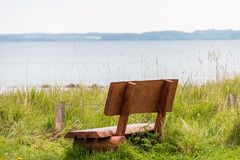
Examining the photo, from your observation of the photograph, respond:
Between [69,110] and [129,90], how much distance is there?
3.43 meters

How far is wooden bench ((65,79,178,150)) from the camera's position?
323 inches

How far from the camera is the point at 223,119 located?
10.3 m

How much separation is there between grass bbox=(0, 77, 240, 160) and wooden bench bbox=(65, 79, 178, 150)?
0.13 metres

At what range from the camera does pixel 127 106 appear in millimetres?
8266

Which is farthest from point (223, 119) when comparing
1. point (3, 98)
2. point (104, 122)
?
point (3, 98)

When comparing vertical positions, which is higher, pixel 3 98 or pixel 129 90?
pixel 129 90

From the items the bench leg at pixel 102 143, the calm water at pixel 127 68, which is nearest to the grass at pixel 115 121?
the bench leg at pixel 102 143

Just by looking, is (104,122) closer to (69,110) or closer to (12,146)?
(69,110)

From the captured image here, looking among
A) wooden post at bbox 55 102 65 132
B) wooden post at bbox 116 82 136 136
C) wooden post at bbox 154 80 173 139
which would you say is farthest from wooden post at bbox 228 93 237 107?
wooden post at bbox 116 82 136 136

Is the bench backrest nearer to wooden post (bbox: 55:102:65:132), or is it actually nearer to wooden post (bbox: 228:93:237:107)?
wooden post (bbox: 55:102:65:132)

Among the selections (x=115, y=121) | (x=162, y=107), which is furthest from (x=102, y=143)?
(x=115, y=121)

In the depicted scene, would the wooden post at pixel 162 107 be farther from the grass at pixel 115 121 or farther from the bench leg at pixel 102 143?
the bench leg at pixel 102 143

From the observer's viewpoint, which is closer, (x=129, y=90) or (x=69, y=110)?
(x=129, y=90)

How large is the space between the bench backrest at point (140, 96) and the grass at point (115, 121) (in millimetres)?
426
